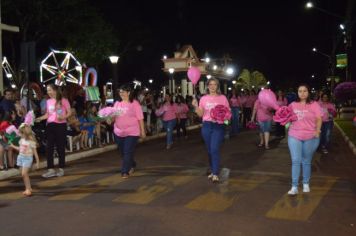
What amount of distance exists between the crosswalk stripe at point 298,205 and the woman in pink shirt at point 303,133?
0.96 ft

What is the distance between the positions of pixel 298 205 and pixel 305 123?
4.47ft

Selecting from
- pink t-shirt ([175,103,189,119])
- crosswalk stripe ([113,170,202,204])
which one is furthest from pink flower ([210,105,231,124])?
pink t-shirt ([175,103,189,119])

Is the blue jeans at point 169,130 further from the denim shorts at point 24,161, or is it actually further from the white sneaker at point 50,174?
the denim shorts at point 24,161

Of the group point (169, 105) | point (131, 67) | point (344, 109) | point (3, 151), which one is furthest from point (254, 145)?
point (131, 67)

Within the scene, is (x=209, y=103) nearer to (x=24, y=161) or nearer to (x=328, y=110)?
(x=24, y=161)

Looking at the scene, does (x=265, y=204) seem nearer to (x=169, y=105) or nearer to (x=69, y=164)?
(x=69, y=164)

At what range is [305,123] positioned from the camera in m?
8.07

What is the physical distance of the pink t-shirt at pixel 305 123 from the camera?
807 centimetres

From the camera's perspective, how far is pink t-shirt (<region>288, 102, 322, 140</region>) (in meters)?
8.07

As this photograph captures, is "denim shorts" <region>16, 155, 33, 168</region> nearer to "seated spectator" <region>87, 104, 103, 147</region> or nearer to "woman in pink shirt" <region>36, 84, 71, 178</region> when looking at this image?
"woman in pink shirt" <region>36, 84, 71, 178</region>

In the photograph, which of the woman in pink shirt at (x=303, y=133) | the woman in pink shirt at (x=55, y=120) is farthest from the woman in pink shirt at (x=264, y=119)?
the woman in pink shirt at (x=303, y=133)

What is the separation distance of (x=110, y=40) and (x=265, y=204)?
3177 cm

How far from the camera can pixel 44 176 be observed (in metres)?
10.5

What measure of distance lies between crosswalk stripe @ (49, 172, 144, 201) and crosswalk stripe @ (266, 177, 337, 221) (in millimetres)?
3144
